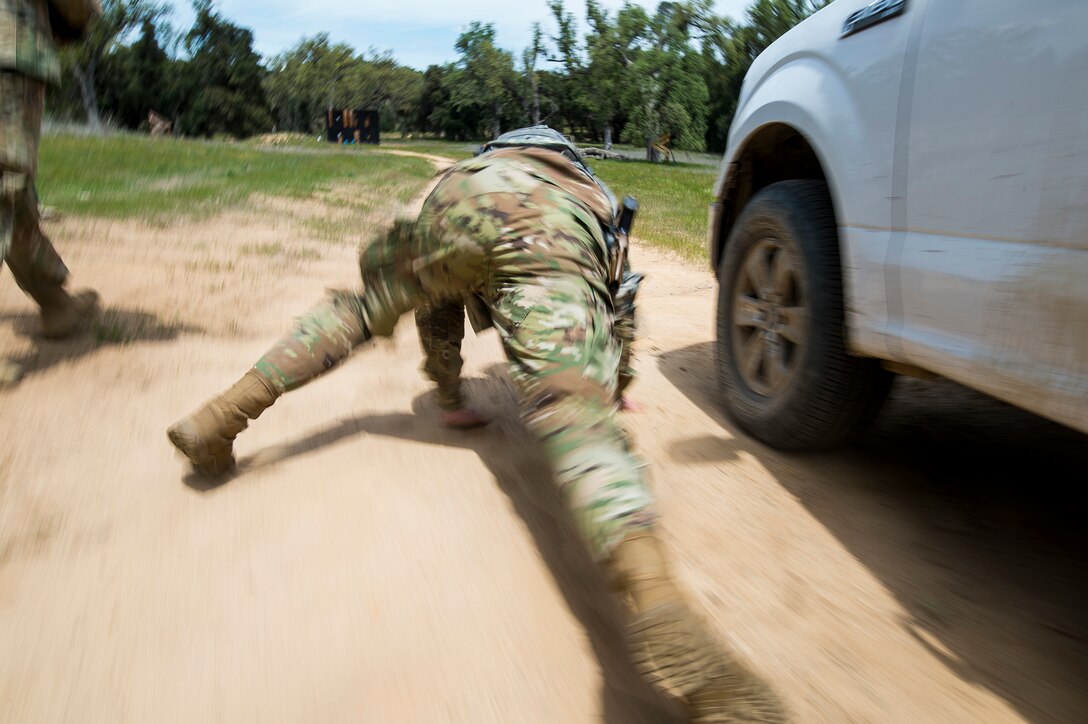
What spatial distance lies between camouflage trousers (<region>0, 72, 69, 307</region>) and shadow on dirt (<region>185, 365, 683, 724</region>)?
1583mm

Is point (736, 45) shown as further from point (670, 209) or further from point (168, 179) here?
point (168, 179)

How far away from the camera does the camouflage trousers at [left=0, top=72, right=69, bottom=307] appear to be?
3.29 meters

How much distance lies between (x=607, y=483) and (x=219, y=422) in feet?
4.59

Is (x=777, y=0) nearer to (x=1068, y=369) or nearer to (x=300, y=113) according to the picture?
(x=1068, y=369)

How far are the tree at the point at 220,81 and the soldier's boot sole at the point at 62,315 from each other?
6136 cm

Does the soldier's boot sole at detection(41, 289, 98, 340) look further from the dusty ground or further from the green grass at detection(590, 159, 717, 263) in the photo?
the green grass at detection(590, 159, 717, 263)

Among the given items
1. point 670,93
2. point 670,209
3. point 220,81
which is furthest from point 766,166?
point 220,81

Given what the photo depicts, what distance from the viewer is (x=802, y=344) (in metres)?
3.14

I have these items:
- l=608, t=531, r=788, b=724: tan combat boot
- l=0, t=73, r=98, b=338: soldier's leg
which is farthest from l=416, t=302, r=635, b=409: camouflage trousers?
l=0, t=73, r=98, b=338: soldier's leg

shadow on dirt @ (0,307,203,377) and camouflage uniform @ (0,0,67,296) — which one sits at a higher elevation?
camouflage uniform @ (0,0,67,296)

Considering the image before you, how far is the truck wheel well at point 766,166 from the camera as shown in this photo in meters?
3.61

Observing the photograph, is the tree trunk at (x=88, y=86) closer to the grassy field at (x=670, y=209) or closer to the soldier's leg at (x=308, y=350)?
the grassy field at (x=670, y=209)

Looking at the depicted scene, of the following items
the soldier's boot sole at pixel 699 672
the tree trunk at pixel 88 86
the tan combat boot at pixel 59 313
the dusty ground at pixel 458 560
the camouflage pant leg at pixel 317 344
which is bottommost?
the dusty ground at pixel 458 560

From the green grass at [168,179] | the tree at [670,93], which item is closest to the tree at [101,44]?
the tree at [670,93]
